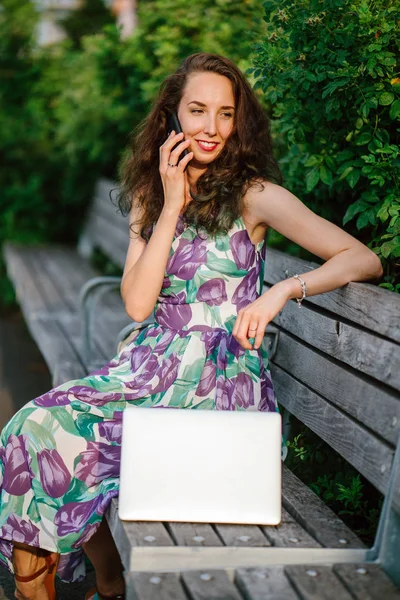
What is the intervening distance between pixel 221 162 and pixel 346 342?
88 cm

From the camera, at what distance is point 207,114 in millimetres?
3266

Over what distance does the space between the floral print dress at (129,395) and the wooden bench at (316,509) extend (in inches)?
8.1

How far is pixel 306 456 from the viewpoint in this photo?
12.1 feet

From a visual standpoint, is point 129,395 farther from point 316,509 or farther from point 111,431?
point 316,509

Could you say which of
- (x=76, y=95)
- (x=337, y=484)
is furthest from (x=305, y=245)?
(x=76, y=95)

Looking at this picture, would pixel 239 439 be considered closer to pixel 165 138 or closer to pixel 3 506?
pixel 3 506

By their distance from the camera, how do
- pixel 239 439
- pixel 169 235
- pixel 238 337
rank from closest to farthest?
pixel 239 439, pixel 238 337, pixel 169 235

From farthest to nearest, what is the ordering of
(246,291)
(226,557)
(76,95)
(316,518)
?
(76,95) → (246,291) → (316,518) → (226,557)

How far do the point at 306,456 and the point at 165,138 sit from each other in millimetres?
1392

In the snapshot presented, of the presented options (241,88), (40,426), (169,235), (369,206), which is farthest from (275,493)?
(241,88)

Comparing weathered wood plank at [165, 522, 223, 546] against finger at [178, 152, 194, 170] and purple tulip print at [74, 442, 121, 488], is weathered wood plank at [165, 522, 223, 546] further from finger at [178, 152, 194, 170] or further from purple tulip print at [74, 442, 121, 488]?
finger at [178, 152, 194, 170]

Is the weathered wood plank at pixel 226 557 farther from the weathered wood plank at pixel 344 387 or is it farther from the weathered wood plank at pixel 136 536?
the weathered wood plank at pixel 344 387

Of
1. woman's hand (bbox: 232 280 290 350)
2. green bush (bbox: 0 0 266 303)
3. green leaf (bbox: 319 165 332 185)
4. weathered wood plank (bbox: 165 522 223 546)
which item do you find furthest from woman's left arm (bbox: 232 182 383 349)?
green bush (bbox: 0 0 266 303)

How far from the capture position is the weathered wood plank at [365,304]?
2541mm
